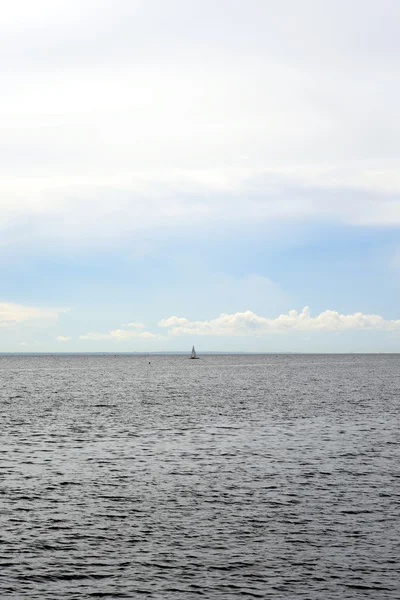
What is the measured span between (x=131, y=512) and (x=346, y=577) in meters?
15.1

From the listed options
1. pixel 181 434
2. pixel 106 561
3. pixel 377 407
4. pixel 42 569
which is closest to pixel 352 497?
pixel 106 561

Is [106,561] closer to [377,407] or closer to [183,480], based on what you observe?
[183,480]

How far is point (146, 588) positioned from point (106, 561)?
3.89 m

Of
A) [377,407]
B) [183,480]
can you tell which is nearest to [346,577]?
[183,480]

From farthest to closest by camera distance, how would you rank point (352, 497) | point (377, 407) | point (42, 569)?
1. point (377, 407)
2. point (352, 497)
3. point (42, 569)

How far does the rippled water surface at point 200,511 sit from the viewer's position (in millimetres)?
28375

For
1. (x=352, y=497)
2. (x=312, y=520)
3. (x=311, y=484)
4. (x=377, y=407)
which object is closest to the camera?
(x=312, y=520)

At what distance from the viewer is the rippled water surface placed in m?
28.4

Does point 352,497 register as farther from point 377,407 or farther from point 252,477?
point 377,407

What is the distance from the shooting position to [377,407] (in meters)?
107

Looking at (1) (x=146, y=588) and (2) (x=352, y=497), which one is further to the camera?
(2) (x=352, y=497)

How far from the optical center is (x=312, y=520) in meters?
37.6

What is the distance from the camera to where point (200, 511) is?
130 feet

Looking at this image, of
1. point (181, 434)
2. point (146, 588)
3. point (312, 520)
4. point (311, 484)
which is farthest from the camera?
point (181, 434)
